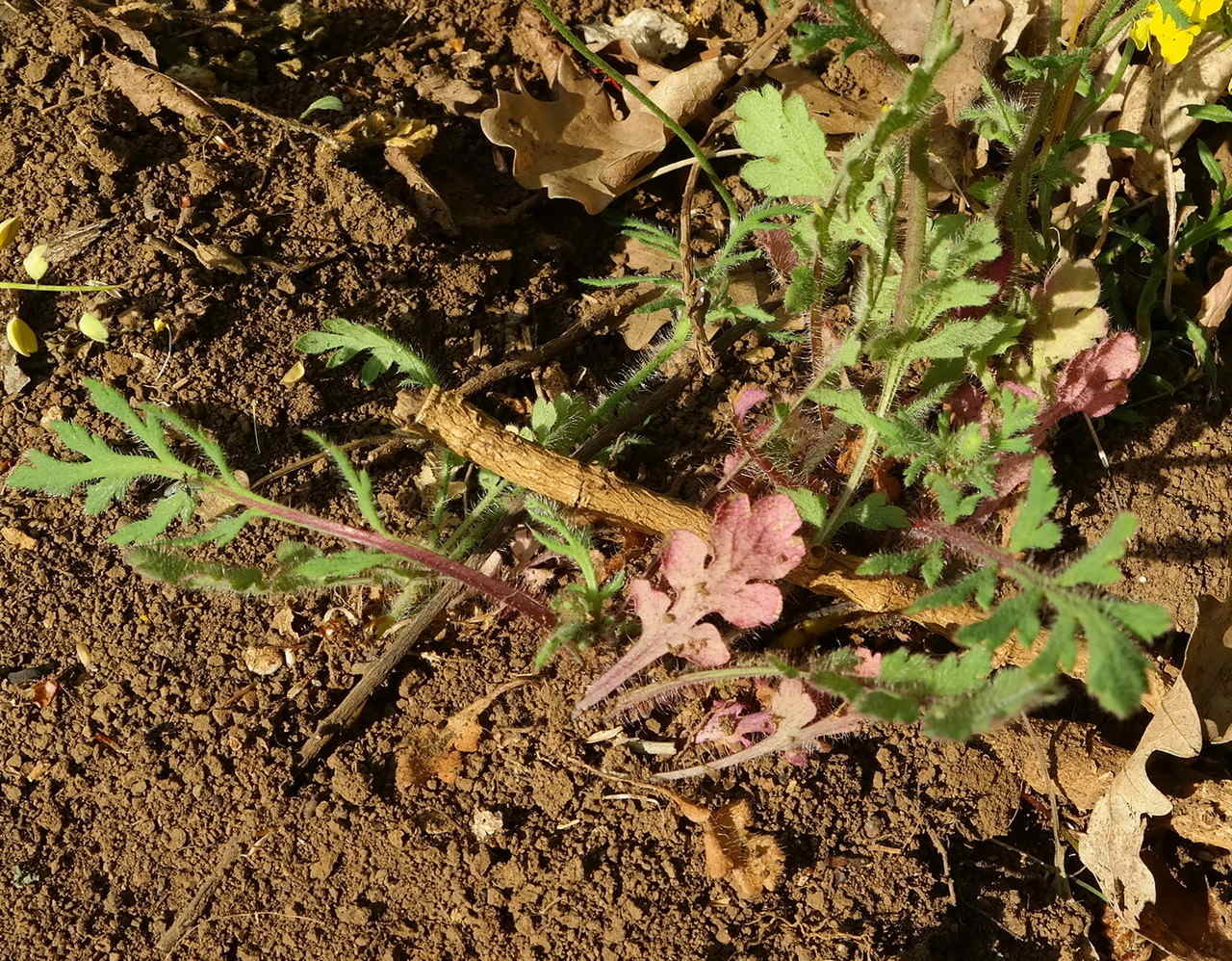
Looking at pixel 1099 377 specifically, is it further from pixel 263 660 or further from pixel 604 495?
pixel 263 660

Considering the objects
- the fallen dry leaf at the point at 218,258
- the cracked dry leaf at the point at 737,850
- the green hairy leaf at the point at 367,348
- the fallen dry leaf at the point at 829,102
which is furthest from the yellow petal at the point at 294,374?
the fallen dry leaf at the point at 829,102

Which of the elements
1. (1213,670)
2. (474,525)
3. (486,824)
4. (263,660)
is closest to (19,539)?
(263,660)

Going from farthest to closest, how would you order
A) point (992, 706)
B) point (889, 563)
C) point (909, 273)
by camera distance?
1. point (909, 273)
2. point (889, 563)
3. point (992, 706)

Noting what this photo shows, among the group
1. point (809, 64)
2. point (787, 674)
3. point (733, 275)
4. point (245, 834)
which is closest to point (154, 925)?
point (245, 834)

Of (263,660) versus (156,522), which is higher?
(156,522)

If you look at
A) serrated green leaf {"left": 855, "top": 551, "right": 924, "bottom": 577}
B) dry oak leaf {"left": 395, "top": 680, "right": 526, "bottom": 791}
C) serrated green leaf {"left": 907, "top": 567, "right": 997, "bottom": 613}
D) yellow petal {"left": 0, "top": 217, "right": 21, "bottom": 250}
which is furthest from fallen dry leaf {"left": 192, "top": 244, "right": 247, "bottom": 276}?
serrated green leaf {"left": 907, "top": 567, "right": 997, "bottom": 613}

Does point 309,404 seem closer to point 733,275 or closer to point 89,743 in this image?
point 89,743
